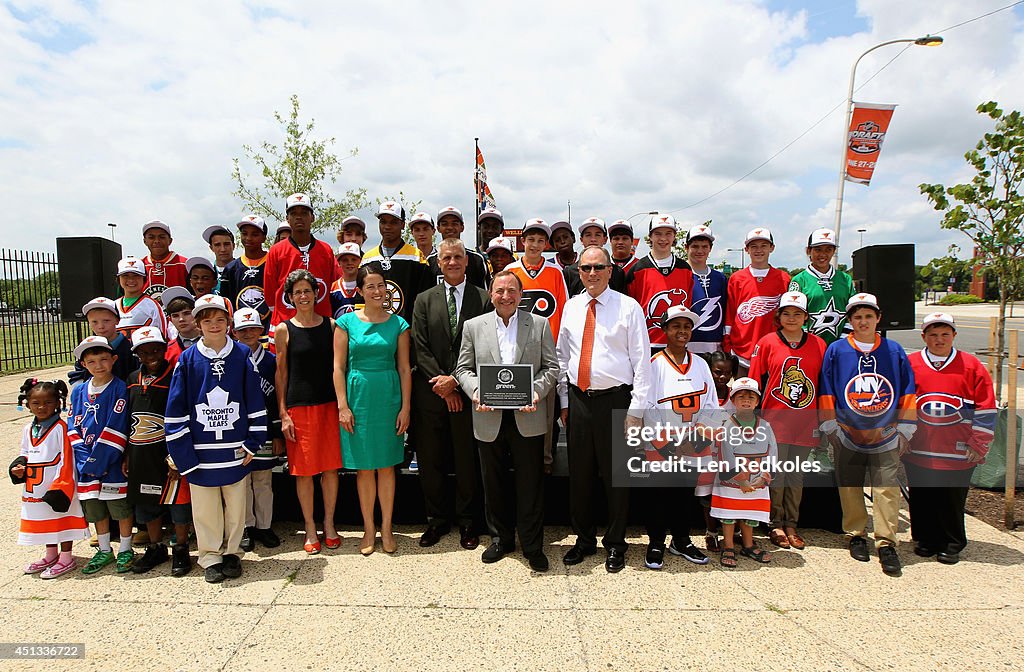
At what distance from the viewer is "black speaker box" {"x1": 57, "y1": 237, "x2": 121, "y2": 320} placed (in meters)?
7.68

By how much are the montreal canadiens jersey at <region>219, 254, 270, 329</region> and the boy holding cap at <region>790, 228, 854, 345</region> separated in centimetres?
510

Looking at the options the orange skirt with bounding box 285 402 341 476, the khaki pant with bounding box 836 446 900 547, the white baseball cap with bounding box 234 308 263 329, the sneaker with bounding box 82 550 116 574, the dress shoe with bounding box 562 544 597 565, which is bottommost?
the dress shoe with bounding box 562 544 597 565

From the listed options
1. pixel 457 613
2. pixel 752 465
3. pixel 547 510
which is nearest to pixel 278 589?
pixel 457 613

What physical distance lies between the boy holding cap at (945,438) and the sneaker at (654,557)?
6.63 ft

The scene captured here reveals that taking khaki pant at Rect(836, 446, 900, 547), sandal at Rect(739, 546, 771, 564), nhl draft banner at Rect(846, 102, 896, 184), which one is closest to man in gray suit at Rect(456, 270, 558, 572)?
sandal at Rect(739, 546, 771, 564)

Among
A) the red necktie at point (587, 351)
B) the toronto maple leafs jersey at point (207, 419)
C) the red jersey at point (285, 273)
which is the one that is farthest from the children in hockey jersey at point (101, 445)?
the red necktie at point (587, 351)

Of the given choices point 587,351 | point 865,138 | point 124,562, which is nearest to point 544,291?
point 587,351

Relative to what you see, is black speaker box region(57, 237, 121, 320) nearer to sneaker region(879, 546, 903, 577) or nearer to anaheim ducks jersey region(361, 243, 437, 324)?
anaheim ducks jersey region(361, 243, 437, 324)

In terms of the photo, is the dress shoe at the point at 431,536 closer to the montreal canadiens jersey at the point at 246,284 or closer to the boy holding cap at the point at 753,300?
the montreal canadiens jersey at the point at 246,284

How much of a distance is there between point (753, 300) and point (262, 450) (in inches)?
172

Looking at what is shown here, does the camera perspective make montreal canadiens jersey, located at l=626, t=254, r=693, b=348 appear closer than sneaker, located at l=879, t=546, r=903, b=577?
No

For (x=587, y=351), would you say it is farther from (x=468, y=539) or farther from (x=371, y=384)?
(x=468, y=539)

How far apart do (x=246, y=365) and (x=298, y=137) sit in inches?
511

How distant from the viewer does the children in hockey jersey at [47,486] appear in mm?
4027
